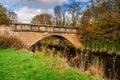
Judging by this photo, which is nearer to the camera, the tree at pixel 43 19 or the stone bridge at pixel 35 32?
the stone bridge at pixel 35 32

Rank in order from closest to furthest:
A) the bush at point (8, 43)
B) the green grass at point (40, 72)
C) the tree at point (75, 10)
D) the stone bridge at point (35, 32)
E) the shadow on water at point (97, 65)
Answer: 1. the green grass at point (40, 72)
2. the shadow on water at point (97, 65)
3. the bush at point (8, 43)
4. the stone bridge at point (35, 32)
5. the tree at point (75, 10)

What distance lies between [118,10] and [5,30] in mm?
13931

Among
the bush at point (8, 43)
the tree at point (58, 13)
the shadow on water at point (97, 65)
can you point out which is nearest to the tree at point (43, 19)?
the tree at point (58, 13)

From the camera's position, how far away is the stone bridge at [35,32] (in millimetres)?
23297

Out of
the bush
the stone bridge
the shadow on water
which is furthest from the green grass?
the stone bridge

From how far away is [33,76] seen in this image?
22.8 ft

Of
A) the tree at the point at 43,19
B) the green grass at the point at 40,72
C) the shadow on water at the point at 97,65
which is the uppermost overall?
the tree at the point at 43,19

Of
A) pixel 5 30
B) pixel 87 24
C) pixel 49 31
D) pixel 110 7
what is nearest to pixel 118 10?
pixel 110 7

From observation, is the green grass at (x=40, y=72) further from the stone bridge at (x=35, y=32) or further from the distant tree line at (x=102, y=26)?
the distant tree line at (x=102, y=26)

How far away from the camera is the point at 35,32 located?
26.1 metres

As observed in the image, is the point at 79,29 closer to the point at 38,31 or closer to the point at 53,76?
the point at 38,31

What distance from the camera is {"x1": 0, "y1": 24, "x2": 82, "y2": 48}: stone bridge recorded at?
23.3 meters

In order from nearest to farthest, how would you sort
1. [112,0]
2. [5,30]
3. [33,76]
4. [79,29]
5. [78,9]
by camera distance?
[33,76], [5,30], [112,0], [79,29], [78,9]

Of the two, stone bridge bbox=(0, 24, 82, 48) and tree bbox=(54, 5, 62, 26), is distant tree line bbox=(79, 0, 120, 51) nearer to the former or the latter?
stone bridge bbox=(0, 24, 82, 48)
